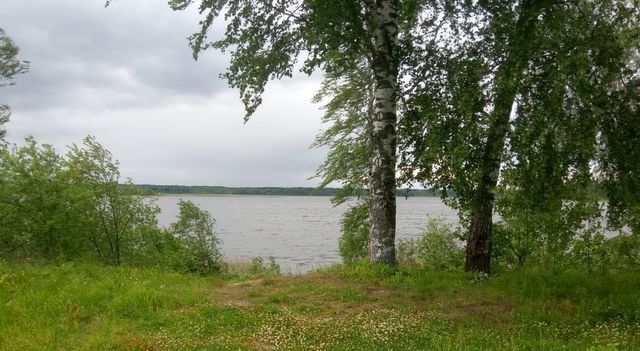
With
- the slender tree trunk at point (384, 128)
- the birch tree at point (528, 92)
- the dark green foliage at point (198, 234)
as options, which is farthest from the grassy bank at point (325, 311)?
the dark green foliage at point (198, 234)

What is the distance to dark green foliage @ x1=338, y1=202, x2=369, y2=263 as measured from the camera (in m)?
23.6

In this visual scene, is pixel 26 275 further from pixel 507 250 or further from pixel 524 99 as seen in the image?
A: pixel 507 250

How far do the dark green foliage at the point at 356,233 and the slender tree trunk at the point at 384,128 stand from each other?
1069 cm

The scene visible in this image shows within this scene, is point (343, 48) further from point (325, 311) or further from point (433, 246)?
point (433, 246)

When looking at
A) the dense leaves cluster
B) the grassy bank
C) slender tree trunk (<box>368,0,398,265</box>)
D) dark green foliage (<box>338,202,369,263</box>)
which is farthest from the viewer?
dark green foliage (<box>338,202,369,263</box>)

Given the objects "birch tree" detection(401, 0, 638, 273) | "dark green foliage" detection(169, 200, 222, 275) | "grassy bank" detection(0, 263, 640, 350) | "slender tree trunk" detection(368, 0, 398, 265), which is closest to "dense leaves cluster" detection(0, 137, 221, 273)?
"dark green foliage" detection(169, 200, 222, 275)

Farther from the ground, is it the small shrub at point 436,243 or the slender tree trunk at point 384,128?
the slender tree trunk at point 384,128

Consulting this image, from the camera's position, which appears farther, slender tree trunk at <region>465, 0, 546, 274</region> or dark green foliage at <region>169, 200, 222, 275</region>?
dark green foliage at <region>169, 200, 222, 275</region>

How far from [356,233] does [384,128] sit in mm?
12553

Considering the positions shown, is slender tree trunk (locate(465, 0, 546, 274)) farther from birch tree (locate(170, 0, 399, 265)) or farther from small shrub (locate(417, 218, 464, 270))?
small shrub (locate(417, 218, 464, 270))

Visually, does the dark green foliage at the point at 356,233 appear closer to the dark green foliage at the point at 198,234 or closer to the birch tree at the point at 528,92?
the dark green foliage at the point at 198,234

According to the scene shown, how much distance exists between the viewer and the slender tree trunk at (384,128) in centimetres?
1207

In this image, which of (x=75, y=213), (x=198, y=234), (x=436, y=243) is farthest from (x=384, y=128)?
(x=436, y=243)

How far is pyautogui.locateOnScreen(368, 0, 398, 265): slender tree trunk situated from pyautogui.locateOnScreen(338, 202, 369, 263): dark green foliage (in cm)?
1069
